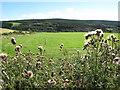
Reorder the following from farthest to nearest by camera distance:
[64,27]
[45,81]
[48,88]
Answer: [64,27]
[45,81]
[48,88]

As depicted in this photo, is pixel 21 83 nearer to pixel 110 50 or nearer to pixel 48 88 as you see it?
pixel 48 88

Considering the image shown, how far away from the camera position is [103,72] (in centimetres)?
291

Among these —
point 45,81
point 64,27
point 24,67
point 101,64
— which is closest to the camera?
point 45,81

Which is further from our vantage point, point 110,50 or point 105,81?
point 110,50

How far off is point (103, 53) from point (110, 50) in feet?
0.64

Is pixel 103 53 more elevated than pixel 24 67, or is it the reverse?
pixel 103 53

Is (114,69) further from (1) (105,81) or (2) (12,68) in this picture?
(2) (12,68)

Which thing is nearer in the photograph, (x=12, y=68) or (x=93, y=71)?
(x=93, y=71)

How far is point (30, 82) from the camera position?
2.73 m

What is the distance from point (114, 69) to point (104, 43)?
63cm

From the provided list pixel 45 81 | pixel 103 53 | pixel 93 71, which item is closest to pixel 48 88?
pixel 45 81

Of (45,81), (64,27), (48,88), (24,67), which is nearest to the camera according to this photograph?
(48,88)

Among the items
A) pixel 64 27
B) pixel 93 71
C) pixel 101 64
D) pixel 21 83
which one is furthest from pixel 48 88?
pixel 64 27

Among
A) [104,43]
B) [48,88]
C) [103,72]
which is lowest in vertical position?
[48,88]
